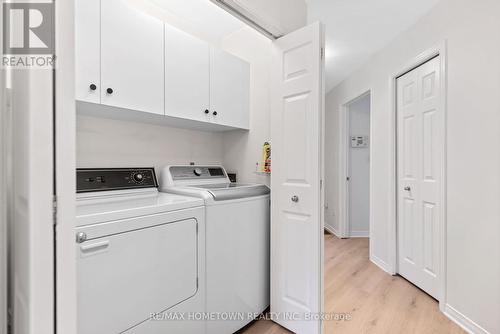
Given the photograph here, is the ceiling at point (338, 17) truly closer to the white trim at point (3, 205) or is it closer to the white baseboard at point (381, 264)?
the white trim at point (3, 205)

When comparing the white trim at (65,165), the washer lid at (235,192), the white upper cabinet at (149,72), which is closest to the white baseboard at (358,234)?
the washer lid at (235,192)

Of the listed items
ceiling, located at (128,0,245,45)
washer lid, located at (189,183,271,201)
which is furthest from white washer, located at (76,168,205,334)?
ceiling, located at (128,0,245,45)

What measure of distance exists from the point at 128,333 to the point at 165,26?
1768 millimetres

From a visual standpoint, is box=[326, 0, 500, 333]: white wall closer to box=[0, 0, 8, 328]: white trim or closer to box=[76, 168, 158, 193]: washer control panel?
box=[76, 168, 158, 193]: washer control panel

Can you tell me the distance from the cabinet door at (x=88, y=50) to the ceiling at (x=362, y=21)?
1644mm

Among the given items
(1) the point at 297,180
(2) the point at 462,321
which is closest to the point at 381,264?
(2) the point at 462,321

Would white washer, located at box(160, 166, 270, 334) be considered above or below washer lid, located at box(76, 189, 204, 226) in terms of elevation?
below

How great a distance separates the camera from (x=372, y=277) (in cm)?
260

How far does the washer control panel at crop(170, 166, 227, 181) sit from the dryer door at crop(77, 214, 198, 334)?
64 cm

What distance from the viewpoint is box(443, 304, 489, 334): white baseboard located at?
1668 mm

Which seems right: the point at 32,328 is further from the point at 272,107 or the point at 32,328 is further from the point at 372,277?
the point at 372,277

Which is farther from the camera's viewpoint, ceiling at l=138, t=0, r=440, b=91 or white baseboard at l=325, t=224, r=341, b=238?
white baseboard at l=325, t=224, r=341, b=238

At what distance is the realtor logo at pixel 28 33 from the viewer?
2.02ft

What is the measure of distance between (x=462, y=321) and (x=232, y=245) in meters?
1.77
